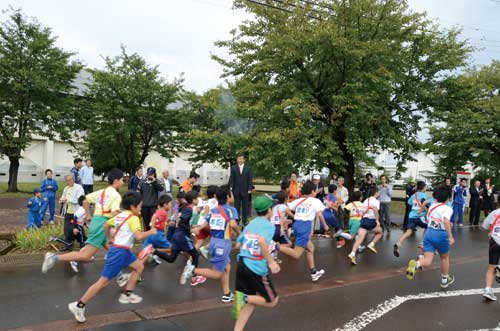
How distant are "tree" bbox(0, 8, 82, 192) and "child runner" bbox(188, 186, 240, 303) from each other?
18493 millimetres

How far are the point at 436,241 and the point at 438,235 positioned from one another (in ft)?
0.33

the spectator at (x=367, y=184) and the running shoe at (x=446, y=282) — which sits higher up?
the spectator at (x=367, y=184)

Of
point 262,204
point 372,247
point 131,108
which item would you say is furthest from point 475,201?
point 131,108

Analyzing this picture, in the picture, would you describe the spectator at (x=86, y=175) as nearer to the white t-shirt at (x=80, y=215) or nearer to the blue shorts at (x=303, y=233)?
the white t-shirt at (x=80, y=215)

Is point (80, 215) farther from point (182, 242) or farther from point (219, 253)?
point (219, 253)

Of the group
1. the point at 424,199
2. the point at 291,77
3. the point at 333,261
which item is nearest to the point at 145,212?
the point at 333,261

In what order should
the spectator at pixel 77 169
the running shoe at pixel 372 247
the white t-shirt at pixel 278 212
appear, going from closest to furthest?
the white t-shirt at pixel 278 212, the running shoe at pixel 372 247, the spectator at pixel 77 169

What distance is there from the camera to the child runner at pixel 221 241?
505 cm

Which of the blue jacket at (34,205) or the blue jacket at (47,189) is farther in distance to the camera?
the blue jacket at (47,189)

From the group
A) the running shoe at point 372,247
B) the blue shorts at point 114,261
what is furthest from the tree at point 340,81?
the blue shorts at point 114,261

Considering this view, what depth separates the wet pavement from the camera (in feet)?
14.9

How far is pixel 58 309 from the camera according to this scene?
190 inches

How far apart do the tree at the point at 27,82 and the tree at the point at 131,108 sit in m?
1.72

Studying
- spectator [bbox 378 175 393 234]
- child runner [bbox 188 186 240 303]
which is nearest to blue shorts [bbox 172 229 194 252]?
child runner [bbox 188 186 240 303]
